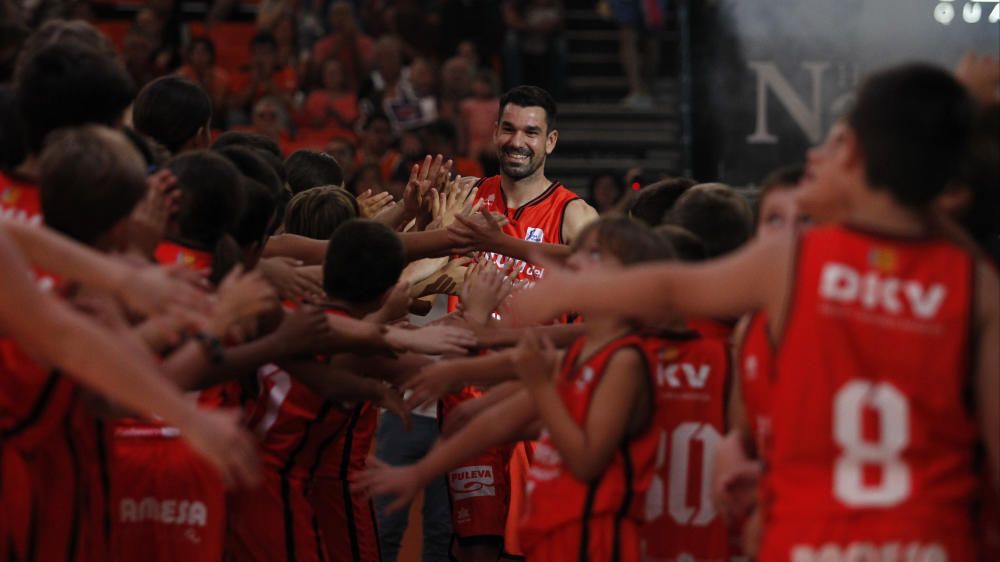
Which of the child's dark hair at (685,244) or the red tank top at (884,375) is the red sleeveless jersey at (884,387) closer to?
the red tank top at (884,375)

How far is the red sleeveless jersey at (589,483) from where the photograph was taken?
4164 mm


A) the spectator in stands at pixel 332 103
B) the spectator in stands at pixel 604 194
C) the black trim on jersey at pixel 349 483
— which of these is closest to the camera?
the black trim on jersey at pixel 349 483

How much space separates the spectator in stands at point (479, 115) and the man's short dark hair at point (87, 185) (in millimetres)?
9724

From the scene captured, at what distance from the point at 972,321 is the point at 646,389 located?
115cm

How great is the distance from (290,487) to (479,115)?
9075 mm

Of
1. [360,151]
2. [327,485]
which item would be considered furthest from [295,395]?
[360,151]

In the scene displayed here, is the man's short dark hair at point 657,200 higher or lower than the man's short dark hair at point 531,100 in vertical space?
lower

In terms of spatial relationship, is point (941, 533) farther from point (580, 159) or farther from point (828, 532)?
point (580, 159)

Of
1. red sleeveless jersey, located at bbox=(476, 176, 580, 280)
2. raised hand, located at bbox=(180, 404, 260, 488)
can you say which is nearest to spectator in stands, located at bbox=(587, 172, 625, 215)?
red sleeveless jersey, located at bbox=(476, 176, 580, 280)

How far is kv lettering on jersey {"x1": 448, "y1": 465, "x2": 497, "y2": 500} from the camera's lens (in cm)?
720

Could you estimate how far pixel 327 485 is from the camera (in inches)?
223

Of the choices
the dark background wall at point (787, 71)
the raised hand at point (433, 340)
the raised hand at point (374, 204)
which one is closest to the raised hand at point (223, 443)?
the raised hand at point (433, 340)

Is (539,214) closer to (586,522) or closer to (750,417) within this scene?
(586,522)

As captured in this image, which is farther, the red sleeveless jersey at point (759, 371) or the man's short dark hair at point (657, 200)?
the man's short dark hair at point (657, 200)
